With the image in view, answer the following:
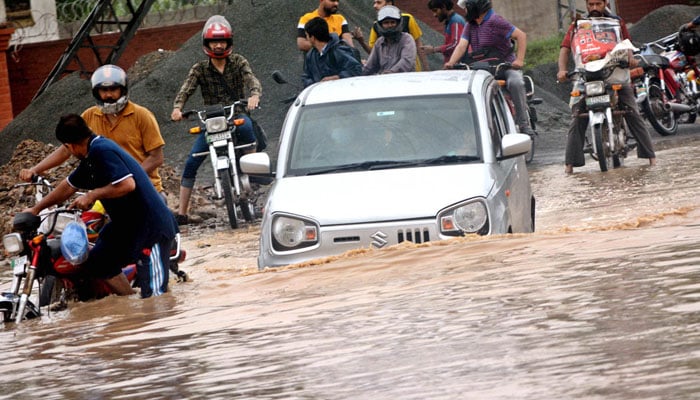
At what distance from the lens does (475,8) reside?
693 inches

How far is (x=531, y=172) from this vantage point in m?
18.1

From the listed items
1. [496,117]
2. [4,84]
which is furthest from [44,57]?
[496,117]

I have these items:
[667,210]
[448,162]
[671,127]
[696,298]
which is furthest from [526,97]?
[696,298]

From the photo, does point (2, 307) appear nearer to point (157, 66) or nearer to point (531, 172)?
point (531, 172)

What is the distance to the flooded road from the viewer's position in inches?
231

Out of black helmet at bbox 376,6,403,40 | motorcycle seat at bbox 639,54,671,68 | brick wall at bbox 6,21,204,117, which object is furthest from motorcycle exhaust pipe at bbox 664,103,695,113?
brick wall at bbox 6,21,204,117

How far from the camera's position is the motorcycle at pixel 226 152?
15.0 metres

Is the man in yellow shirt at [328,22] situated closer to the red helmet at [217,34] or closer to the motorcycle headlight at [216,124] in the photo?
the red helmet at [217,34]

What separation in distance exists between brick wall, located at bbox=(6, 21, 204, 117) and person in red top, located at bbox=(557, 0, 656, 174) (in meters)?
14.4

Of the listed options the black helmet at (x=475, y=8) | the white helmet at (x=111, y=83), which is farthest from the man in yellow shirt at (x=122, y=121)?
the black helmet at (x=475, y=8)

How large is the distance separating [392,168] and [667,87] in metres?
11.5

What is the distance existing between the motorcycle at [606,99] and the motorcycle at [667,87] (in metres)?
2.20

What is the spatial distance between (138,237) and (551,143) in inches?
536

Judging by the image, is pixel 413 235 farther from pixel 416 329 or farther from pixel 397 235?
pixel 416 329
